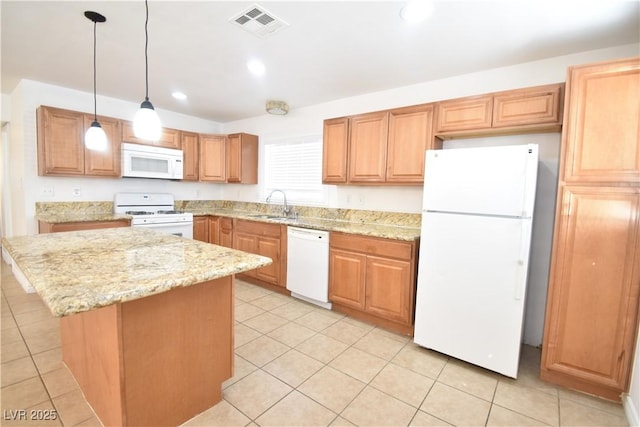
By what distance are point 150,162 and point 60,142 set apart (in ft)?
3.10

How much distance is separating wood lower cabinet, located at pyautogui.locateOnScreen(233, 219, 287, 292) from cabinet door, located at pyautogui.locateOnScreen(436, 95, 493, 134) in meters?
2.03

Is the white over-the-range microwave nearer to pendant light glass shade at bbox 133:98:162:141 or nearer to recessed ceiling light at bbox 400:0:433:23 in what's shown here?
pendant light glass shade at bbox 133:98:162:141

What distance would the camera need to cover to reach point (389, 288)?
2.71 meters

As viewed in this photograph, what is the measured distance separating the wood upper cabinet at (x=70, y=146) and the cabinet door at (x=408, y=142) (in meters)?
3.44

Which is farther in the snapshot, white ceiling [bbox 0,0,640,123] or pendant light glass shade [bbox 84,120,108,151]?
pendant light glass shade [bbox 84,120,108,151]

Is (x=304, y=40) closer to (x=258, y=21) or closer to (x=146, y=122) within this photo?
(x=258, y=21)

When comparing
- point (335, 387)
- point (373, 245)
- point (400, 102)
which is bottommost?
point (335, 387)

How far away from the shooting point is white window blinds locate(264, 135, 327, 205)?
3988 mm

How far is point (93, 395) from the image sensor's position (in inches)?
63.7

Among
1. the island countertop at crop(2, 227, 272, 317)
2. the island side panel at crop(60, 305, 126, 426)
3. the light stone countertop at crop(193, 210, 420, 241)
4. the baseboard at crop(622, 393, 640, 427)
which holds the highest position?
the light stone countertop at crop(193, 210, 420, 241)

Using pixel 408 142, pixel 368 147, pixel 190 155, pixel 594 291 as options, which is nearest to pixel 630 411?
pixel 594 291

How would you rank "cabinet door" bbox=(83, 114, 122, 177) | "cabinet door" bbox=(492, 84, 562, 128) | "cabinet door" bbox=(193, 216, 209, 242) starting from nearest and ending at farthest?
"cabinet door" bbox=(492, 84, 562, 128) < "cabinet door" bbox=(83, 114, 122, 177) < "cabinet door" bbox=(193, 216, 209, 242)

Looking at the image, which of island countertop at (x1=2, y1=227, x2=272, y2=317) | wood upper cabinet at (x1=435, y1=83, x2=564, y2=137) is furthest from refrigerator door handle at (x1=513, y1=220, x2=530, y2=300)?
island countertop at (x1=2, y1=227, x2=272, y2=317)

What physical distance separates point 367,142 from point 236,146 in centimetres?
233
